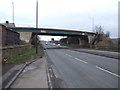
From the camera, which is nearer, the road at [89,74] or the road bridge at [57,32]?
the road at [89,74]

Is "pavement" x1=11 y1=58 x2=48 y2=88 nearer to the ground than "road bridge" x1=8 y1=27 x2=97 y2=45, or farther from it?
nearer to the ground

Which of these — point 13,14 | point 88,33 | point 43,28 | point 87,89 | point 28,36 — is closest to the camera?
point 87,89

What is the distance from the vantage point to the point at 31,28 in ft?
208

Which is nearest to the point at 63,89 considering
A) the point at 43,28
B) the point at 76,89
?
the point at 76,89

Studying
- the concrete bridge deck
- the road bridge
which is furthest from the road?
the concrete bridge deck

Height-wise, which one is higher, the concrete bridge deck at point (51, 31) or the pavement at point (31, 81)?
the concrete bridge deck at point (51, 31)

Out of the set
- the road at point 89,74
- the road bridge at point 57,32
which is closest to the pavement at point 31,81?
the road at point 89,74

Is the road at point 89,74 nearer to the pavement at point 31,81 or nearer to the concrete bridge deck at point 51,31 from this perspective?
the pavement at point 31,81

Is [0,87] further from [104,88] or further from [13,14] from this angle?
[13,14]

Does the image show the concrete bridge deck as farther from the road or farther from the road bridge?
the road

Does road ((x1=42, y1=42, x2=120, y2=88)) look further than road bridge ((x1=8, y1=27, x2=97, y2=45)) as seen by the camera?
No

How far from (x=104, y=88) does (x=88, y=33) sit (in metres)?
70.6

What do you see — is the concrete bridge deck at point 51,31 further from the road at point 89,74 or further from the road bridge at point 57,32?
the road at point 89,74

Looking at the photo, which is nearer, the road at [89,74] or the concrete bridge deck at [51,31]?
the road at [89,74]
